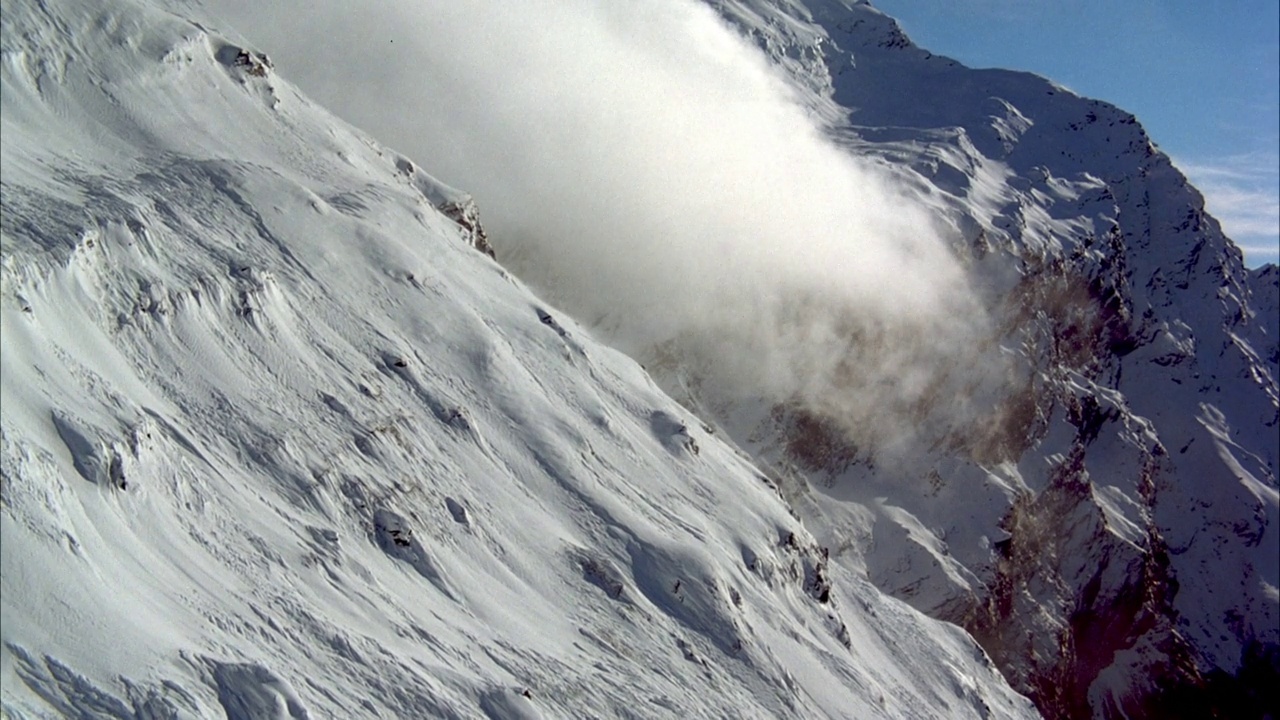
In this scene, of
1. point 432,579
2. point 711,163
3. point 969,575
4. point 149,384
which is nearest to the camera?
point 149,384

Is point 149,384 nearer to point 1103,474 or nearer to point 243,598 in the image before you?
point 243,598

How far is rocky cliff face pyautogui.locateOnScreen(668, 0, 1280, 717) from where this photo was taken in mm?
110125

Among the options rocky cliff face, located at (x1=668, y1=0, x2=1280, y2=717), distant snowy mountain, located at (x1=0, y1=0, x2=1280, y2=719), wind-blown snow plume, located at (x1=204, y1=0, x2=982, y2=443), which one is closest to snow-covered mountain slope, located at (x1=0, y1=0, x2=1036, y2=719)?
distant snowy mountain, located at (x1=0, y1=0, x2=1280, y2=719)

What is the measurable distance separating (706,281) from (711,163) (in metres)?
20.1

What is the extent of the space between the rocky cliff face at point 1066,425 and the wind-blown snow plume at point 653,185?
6.56 meters

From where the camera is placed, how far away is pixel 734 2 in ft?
512

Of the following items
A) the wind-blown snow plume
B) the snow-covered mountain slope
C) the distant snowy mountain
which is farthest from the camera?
the wind-blown snow plume

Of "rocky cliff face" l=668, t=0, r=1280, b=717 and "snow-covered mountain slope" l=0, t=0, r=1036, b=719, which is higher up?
"rocky cliff face" l=668, t=0, r=1280, b=717

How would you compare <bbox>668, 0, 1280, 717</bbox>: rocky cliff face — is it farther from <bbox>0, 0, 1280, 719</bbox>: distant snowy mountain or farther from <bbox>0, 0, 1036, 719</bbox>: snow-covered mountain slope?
<bbox>0, 0, 1036, 719</bbox>: snow-covered mountain slope

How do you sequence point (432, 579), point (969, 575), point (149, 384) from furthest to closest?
point (969, 575)
point (432, 579)
point (149, 384)

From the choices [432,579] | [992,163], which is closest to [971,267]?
[992,163]

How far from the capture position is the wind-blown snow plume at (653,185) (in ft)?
319

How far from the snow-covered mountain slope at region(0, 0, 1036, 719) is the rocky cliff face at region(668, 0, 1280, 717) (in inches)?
1736

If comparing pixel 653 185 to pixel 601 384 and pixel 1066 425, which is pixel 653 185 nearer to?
pixel 601 384
